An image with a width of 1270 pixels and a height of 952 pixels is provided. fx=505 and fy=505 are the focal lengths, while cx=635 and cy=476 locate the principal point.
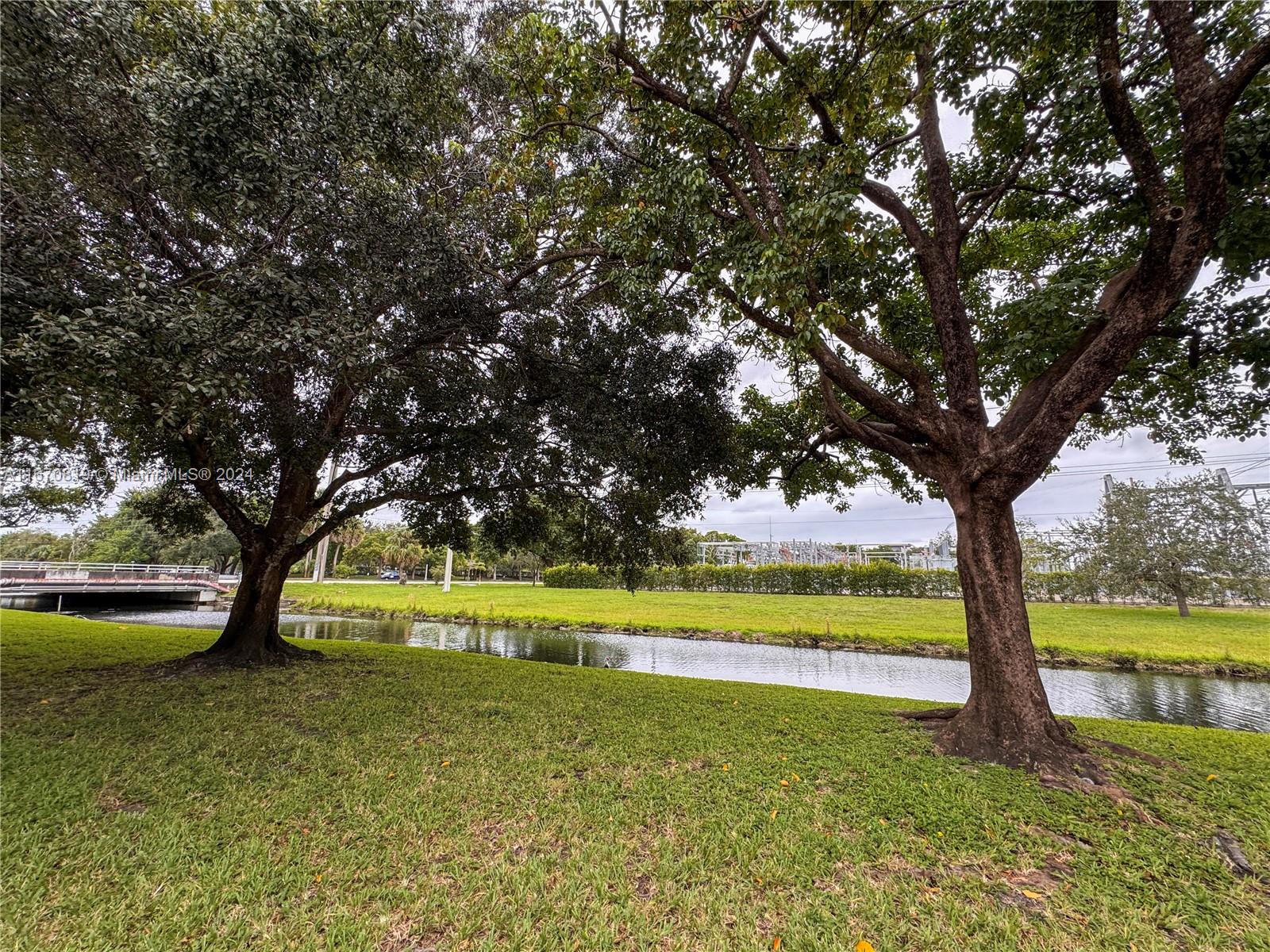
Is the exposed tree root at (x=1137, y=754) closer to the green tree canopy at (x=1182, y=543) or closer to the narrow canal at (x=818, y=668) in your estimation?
the narrow canal at (x=818, y=668)

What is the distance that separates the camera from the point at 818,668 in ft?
47.2

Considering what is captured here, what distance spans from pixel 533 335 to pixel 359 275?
221 centimetres

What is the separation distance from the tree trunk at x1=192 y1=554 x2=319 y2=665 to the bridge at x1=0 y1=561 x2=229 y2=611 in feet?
74.4

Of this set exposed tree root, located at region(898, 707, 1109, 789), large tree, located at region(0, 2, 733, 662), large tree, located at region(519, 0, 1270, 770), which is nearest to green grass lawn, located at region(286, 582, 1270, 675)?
large tree, located at region(519, 0, 1270, 770)

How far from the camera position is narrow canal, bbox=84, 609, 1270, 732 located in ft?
34.4

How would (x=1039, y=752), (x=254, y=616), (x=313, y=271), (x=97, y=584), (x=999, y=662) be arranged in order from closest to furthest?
(x=1039, y=752), (x=313, y=271), (x=999, y=662), (x=254, y=616), (x=97, y=584)

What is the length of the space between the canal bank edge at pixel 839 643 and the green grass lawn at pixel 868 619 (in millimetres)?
47

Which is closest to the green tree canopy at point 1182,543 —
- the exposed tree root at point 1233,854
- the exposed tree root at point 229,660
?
the exposed tree root at point 1233,854

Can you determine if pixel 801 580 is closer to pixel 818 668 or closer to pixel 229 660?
pixel 818 668

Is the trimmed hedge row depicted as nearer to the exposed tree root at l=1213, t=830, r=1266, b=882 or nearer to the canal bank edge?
the canal bank edge

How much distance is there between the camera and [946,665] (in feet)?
48.4

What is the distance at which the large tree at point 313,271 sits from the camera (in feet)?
12.9

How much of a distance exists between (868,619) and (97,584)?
114ft

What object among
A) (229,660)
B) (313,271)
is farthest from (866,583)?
(313,271)
